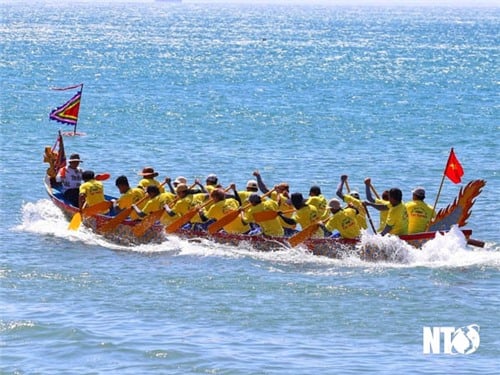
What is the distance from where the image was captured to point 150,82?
68062 mm

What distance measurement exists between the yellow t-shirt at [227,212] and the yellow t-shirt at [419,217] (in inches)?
134

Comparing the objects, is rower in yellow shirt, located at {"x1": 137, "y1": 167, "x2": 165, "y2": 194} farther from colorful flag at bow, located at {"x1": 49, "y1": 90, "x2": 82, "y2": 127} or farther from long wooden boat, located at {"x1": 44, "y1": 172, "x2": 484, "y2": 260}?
colorful flag at bow, located at {"x1": 49, "y1": 90, "x2": 82, "y2": 127}

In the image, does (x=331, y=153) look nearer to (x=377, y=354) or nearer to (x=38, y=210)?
(x=38, y=210)

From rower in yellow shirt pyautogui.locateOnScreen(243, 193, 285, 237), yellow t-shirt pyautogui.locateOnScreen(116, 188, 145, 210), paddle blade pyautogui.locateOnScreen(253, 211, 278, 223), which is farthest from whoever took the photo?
yellow t-shirt pyautogui.locateOnScreen(116, 188, 145, 210)

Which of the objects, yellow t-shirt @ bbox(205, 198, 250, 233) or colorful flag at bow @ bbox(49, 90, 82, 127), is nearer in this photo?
yellow t-shirt @ bbox(205, 198, 250, 233)

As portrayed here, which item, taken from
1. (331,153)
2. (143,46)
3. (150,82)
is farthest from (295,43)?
(331,153)

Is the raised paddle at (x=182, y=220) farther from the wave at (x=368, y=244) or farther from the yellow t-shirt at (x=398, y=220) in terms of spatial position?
the yellow t-shirt at (x=398, y=220)

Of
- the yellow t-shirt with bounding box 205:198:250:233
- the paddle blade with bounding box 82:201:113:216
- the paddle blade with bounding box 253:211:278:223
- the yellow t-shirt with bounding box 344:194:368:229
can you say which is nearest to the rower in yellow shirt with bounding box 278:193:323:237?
the paddle blade with bounding box 253:211:278:223

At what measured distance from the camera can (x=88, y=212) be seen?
27.3 m

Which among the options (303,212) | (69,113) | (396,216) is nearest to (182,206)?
(303,212)

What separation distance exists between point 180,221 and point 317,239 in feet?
10.0

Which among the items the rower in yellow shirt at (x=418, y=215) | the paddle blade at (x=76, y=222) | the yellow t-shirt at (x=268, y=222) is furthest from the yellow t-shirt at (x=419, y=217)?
the paddle blade at (x=76, y=222)

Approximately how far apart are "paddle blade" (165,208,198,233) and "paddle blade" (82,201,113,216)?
64.5 inches

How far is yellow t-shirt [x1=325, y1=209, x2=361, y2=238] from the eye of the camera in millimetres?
24984
